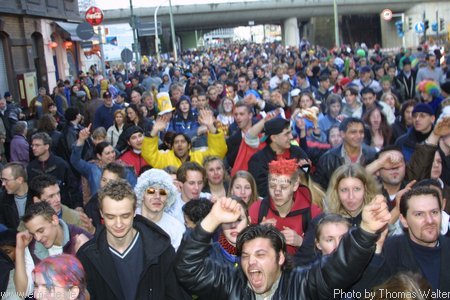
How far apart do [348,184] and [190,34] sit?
81.5 metres

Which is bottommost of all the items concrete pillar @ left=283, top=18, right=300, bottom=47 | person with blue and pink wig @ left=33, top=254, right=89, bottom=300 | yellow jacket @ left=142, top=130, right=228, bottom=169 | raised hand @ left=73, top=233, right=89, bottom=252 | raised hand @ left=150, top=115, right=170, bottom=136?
raised hand @ left=73, top=233, right=89, bottom=252

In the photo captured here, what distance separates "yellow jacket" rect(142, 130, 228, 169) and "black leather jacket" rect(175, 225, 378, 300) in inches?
167

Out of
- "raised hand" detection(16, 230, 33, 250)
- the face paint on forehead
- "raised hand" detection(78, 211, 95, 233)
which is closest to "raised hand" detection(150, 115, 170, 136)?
"raised hand" detection(78, 211, 95, 233)

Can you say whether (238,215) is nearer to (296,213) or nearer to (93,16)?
(296,213)

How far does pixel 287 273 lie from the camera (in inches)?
140

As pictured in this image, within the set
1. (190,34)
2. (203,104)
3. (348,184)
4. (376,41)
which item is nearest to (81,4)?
(203,104)

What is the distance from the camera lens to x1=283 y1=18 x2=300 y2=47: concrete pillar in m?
57.8

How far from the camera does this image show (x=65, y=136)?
10.2m

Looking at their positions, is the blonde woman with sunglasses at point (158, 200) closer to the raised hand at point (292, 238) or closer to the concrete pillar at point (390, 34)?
the raised hand at point (292, 238)

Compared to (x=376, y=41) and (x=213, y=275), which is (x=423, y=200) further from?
(x=376, y=41)

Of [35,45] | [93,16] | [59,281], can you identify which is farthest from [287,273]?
[35,45]

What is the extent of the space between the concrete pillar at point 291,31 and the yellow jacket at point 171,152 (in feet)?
169

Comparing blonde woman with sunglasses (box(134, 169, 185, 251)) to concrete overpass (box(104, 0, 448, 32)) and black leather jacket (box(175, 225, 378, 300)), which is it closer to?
black leather jacket (box(175, 225, 378, 300))

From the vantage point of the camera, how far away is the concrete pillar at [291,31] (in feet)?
190
